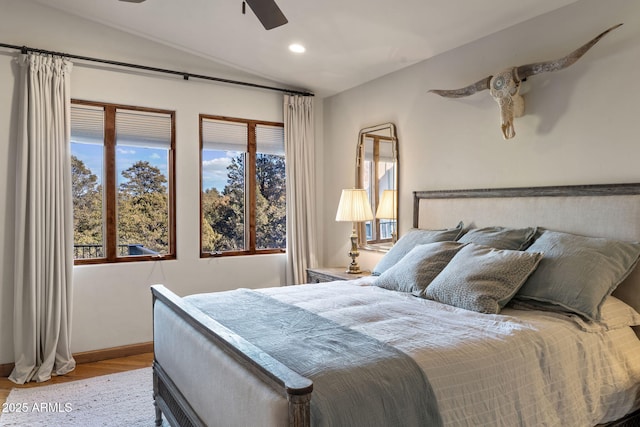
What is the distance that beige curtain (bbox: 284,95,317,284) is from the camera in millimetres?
4742

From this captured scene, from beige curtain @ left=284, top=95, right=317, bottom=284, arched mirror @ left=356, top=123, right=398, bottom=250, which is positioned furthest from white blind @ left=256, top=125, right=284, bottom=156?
arched mirror @ left=356, top=123, right=398, bottom=250

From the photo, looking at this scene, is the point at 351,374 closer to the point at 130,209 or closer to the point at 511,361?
the point at 511,361

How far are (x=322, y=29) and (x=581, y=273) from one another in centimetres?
250

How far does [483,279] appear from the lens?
7.71 ft

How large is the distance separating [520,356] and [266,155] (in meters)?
3.50

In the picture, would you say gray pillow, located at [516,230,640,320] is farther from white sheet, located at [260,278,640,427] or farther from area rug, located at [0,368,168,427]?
area rug, located at [0,368,168,427]

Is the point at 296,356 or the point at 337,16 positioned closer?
the point at 296,356

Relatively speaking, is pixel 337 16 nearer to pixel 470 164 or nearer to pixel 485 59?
pixel 485 59

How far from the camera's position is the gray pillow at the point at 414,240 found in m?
3.21

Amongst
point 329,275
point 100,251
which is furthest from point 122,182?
point 329,275

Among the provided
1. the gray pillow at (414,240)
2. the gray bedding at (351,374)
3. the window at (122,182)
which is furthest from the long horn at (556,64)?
the window at (122,182)

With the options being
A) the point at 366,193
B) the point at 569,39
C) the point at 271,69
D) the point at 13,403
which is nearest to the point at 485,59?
the point at 569,39

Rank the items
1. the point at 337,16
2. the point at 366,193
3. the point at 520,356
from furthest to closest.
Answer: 1. the point at 366,193
2. the point at 337,16
3. the point at 520,356

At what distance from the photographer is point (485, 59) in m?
3.27
